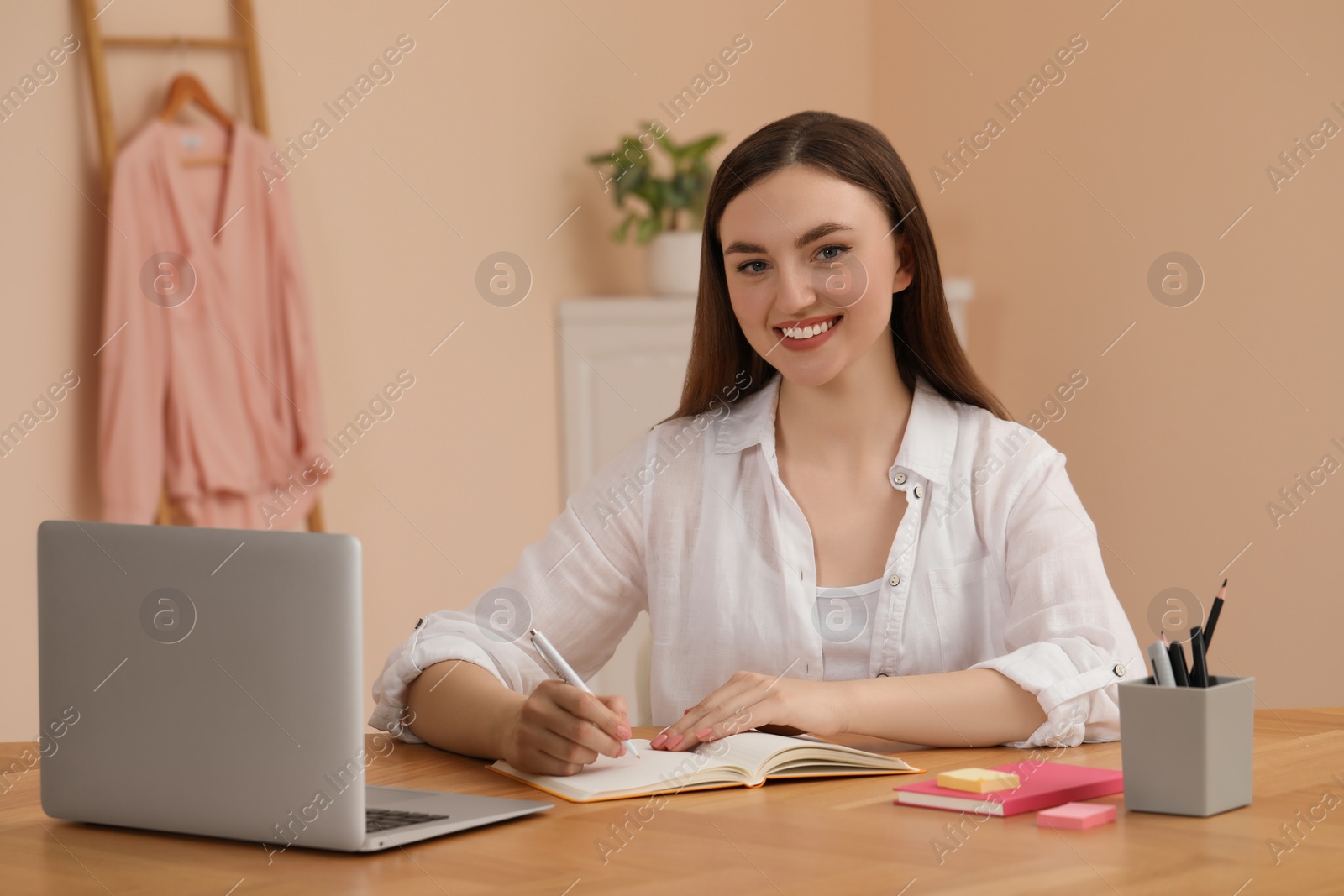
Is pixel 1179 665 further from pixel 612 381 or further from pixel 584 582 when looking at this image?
pixel 612 381

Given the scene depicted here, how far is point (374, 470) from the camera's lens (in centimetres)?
318

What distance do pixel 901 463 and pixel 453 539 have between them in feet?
5.71

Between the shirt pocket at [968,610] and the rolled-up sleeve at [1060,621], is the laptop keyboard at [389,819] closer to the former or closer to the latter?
the rolled-up sleeve at [1060,621]

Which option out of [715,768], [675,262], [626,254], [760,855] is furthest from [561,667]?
[626,254]

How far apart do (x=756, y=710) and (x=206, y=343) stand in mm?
1847

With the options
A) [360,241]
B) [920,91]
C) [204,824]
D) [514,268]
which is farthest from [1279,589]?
[204,824]

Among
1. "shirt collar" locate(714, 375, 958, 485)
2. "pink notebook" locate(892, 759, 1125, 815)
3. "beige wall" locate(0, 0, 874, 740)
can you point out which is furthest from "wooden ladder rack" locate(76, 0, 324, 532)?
"pink notebook" locate(892, 759, 1125, 815)

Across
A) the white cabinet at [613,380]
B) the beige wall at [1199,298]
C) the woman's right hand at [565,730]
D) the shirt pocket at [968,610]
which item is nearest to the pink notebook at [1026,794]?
the woman's right hand at [565,730]

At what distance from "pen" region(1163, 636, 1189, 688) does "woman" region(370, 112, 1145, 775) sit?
365 mm

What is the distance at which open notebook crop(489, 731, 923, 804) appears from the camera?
3.95ft

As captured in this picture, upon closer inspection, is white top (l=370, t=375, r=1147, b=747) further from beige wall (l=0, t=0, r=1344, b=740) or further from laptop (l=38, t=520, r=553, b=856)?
beige wall (l=0, t=0, r=1344, b=740)

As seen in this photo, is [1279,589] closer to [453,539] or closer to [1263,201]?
[1263,201]

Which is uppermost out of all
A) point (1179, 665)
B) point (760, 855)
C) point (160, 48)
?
point (160, 48)

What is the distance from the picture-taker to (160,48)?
2834 millimetres
